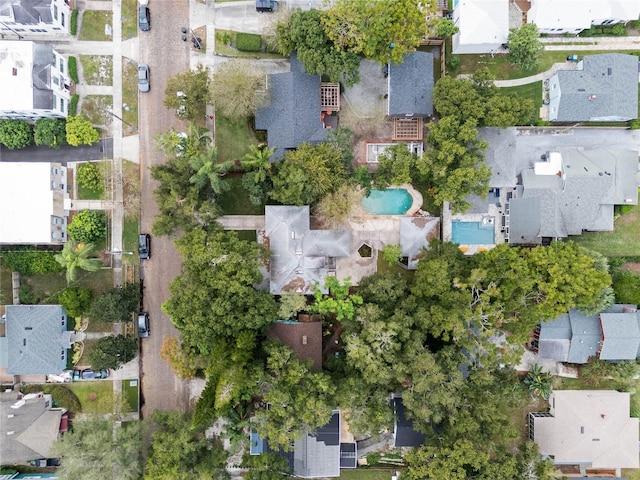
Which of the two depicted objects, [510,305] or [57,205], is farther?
[57,205]

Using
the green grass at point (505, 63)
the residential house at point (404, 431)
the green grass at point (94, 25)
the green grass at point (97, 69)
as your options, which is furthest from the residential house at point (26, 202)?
the green grass at point (505, 63)

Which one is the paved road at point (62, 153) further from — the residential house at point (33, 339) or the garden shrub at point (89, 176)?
the residential house at point (33, 339)

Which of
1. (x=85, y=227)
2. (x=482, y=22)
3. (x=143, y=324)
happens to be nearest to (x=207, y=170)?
(x=85, y=227)

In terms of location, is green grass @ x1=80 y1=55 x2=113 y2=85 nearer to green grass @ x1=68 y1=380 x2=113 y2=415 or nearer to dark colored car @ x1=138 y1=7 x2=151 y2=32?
dark colored car @ x1=138 y1=7 x2=151 y2=32

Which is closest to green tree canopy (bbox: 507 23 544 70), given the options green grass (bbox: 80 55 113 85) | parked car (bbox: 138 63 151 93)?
parked car (bbox: 138 63 151 93)

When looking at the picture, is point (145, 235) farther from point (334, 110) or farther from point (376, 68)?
point (376, 68)

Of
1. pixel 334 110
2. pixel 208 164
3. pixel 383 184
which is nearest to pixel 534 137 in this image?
pixel 383 184
